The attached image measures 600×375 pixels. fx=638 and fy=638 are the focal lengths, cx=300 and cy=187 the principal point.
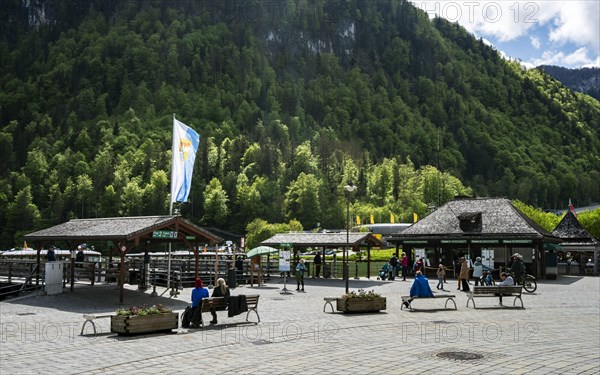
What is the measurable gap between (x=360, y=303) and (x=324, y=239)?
19853mm

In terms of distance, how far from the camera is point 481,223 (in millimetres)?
44438

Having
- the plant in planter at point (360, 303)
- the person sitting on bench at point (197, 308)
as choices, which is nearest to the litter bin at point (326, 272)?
the plant in planter at point (360, 303)

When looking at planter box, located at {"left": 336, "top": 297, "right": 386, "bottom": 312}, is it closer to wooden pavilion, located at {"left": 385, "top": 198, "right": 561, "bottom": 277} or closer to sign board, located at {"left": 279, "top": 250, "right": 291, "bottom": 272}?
sign board, located at {"left": 279, "top": 250, "right": 291, "bottom": 272}

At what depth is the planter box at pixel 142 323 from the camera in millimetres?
15602

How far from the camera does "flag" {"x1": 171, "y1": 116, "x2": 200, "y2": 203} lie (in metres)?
27.9

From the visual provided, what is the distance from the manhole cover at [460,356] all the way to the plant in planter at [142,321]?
23.5 ft

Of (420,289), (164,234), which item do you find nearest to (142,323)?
(420,289)

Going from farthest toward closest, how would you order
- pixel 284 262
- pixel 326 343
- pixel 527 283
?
pixel 284 262 → pixel 527 283 → pixel 326 343

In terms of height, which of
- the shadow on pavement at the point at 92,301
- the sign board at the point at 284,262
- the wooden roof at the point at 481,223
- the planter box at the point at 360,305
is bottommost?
the shadow on pavement at the point at 92,301

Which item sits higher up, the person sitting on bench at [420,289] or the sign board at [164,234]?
the sign board at [164,234]

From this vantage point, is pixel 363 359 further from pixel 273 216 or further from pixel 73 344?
pixel 273 216

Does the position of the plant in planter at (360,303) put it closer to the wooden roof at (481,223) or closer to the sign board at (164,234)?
the sign board at (164,234)

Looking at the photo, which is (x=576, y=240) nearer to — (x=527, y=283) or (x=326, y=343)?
(x=527, y=283)

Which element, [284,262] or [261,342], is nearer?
[261,342]
